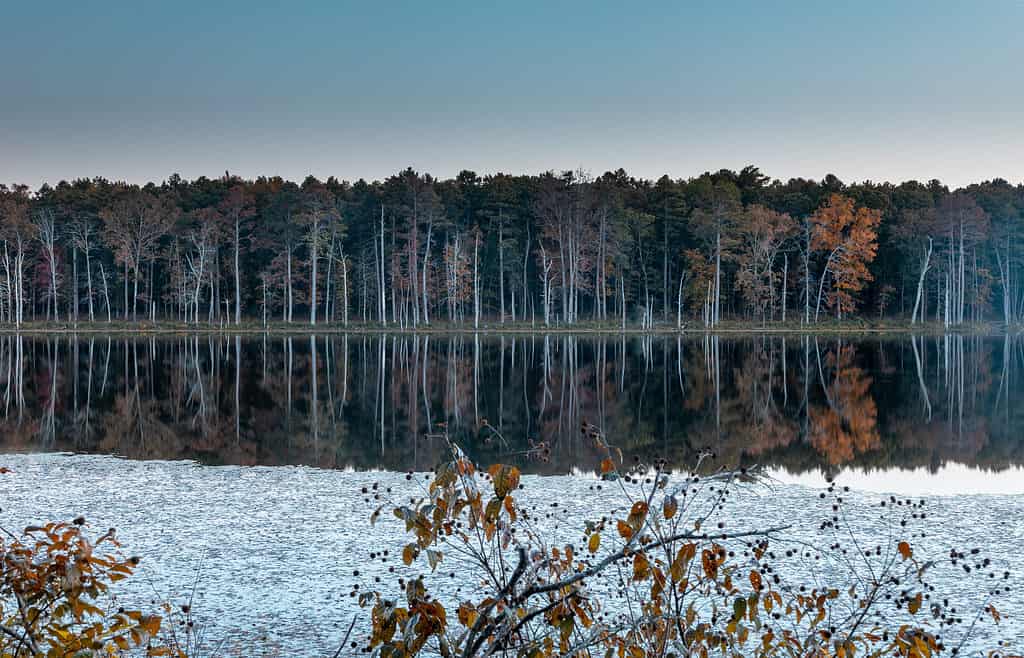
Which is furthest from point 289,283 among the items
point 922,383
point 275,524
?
point 275,524

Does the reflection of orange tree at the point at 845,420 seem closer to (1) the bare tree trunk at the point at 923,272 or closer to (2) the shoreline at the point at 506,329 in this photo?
(2) the shoreline at the point at 506,329

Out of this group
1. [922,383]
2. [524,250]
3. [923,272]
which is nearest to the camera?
[922,383]

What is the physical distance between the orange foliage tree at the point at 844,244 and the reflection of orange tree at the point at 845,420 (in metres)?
47.1

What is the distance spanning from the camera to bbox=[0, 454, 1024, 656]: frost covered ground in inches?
324

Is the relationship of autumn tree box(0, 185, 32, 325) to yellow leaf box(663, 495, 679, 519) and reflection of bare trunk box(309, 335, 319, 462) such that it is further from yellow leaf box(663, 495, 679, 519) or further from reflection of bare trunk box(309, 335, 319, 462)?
yellow leaf box(663, 495, 679, 519)

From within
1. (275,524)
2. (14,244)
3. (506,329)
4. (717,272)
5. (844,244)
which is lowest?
(506,329)

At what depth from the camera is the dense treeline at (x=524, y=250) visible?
81.4 meters

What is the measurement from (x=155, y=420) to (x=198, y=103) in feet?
175

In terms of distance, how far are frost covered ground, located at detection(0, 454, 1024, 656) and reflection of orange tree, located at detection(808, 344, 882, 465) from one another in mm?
5011

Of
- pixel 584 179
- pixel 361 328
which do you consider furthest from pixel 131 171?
pixel 584 179

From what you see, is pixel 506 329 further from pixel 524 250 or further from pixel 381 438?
pixel 381 438

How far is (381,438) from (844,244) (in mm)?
68889

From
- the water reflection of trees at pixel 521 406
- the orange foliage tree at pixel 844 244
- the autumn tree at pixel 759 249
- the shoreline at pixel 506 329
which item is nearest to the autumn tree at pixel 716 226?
the autumn tree at pixel 759 249

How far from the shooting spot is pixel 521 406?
2686cm
